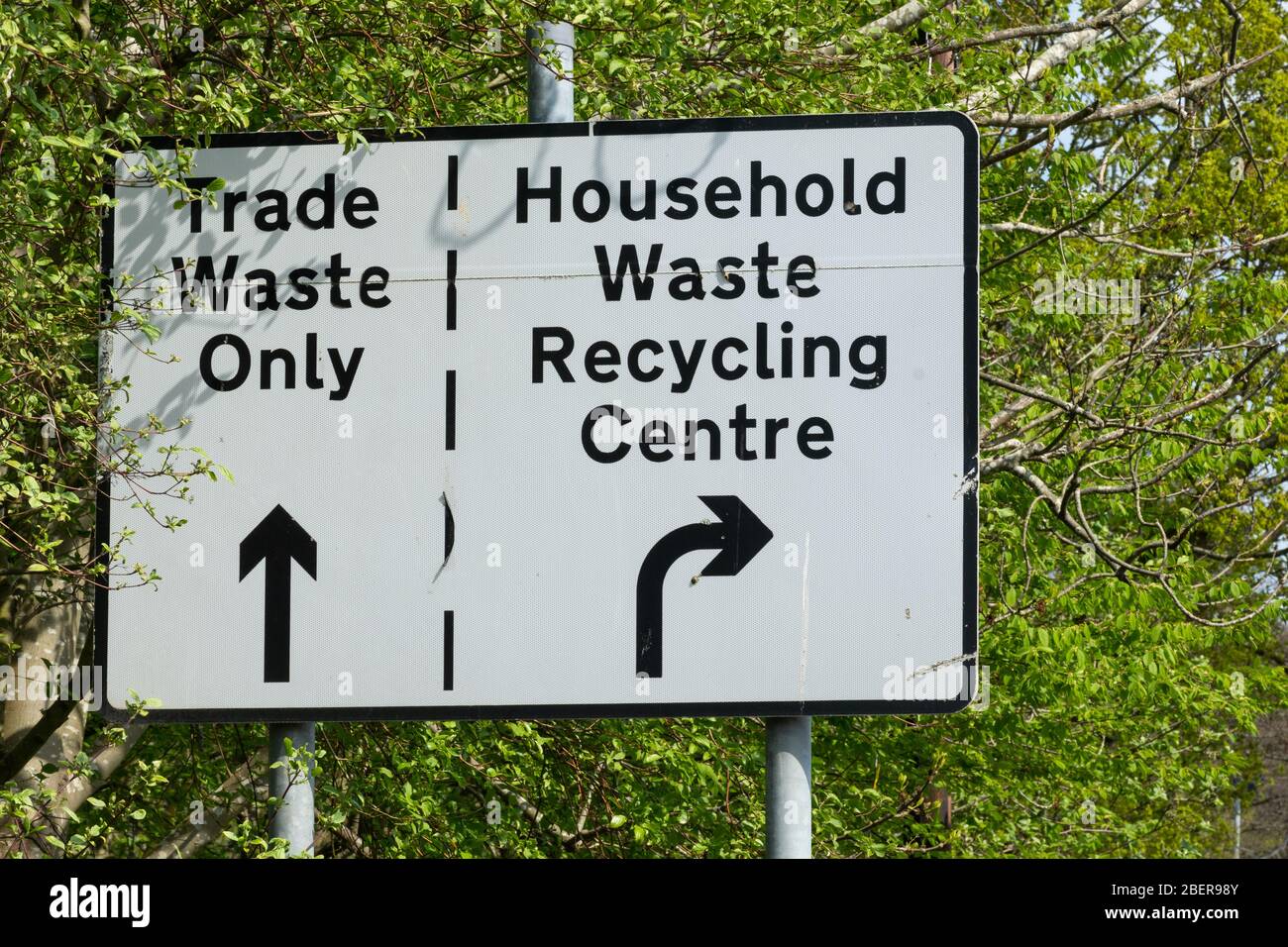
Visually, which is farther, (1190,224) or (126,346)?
(1190,224)

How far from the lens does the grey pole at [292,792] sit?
9.78 feet

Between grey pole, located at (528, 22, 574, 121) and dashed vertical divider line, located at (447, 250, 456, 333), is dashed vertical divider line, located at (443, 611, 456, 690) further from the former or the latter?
grey pole, located at (528, 22, 574, 121)

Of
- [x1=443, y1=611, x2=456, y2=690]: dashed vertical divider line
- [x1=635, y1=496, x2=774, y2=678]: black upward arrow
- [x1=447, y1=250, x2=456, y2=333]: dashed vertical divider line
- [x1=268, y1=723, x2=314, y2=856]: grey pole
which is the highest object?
[x1=447, y1=250, x2=456, y2=333]: dashed vertical divider line

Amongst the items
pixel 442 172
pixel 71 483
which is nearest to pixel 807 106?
pixel 71 483

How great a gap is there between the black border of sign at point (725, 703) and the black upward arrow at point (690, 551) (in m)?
0.10

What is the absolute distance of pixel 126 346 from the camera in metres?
3.06

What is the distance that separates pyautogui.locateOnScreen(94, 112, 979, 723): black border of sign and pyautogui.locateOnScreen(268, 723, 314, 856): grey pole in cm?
9

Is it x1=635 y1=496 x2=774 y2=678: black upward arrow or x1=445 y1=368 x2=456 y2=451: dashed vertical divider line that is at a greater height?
x1=445 y1=368 x2=456 y2=451: dashed vertical divider line

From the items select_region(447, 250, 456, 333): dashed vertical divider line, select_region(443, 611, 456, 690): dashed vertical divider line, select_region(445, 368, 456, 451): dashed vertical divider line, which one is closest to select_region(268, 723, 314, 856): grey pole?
select_region(443, 611, 456, 690): dashed vertical divider line

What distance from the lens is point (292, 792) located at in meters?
3.01

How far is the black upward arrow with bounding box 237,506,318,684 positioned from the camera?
292 centimetres

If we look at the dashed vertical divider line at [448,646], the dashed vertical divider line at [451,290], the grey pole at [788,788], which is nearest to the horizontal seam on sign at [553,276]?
the dashed vertical divider line at [451,290]

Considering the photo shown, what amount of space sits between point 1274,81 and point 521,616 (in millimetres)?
17312

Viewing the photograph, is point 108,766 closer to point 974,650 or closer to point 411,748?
point 411,748
